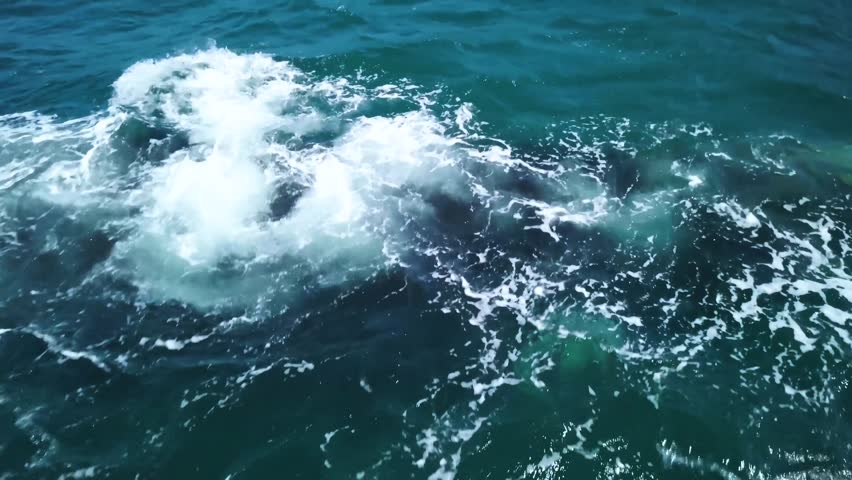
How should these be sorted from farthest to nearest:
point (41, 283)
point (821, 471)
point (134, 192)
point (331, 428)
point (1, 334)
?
point (134, 192) → point (41, 283) → point (1, 334) → point (331, 428) → point (821, 471)

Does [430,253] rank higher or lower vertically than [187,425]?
higher

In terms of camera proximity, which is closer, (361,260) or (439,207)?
(361,260)

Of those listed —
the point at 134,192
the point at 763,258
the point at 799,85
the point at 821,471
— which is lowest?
the point at 821,471

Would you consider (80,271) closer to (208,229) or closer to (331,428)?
(208,229)

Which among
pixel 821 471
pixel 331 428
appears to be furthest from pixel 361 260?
pixel 821 471

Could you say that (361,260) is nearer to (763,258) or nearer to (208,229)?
(208,229)

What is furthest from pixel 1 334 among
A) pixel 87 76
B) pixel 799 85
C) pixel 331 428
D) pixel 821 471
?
pixel 799 85

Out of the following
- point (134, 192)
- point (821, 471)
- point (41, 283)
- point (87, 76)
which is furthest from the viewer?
point (87, 76)
